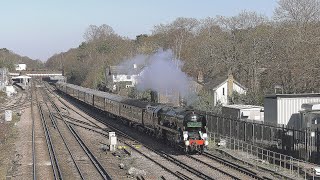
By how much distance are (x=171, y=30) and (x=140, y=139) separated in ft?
184

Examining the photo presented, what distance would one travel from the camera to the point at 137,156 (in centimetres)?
2884

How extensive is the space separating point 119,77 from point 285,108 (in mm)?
58244

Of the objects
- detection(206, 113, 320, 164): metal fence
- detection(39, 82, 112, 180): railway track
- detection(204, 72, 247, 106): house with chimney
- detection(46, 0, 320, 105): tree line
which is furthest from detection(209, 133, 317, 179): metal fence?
detection(204, 72, 247, 106): house with chimney

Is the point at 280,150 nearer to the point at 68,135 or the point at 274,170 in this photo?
the point at 274,170

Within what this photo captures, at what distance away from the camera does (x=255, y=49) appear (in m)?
62.1

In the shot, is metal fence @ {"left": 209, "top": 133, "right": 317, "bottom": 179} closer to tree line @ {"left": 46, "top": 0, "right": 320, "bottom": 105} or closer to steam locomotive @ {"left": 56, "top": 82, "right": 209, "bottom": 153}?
steam locomotive @ {"left": 56, "top": 82, "right": 209, "bottom": 153}

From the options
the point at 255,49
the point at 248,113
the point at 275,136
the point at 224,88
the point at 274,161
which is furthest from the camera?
the point at 255,49

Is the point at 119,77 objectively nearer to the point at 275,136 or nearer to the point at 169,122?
the point at 169,122

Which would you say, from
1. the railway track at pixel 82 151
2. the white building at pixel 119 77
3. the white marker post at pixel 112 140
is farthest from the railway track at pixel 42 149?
the white building at pixel 119 77

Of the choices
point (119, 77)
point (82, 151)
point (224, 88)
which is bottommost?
point (82, 151)

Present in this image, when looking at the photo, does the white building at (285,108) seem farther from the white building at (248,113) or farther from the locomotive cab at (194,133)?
the locomotive cab at (194,133)

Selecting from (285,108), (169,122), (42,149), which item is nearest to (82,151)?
(42,149)

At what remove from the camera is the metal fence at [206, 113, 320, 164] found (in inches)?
953

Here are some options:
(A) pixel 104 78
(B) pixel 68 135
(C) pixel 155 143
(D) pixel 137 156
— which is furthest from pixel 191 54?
(D) pixel 137 156
